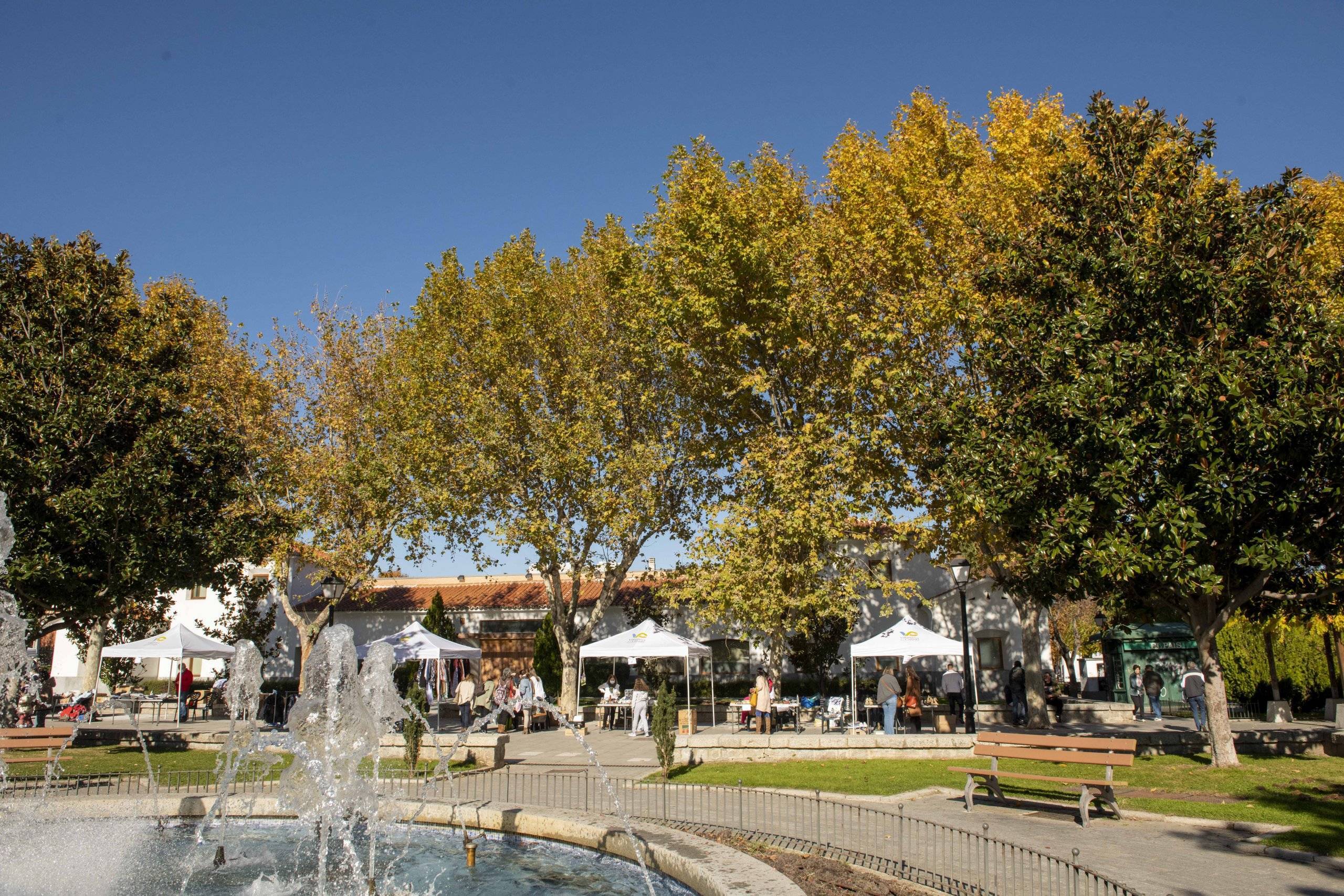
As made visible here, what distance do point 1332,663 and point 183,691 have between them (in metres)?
32.8

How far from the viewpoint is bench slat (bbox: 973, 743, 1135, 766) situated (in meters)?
10.5

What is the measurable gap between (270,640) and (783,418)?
993 inches

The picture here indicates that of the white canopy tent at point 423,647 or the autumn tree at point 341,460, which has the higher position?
the autumn tree at point 341,460

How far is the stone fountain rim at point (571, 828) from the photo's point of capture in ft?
21.5

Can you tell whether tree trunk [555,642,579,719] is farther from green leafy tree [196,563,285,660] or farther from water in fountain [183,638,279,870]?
green leafy tree [196,563,285,660]

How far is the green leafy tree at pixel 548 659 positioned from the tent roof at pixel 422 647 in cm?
840

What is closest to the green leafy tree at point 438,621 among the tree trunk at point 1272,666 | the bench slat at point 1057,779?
the bench slat at point 1057,779

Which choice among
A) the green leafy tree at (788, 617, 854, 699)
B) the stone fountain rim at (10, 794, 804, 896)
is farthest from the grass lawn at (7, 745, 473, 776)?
the green leafy tree at (788, 617, 854, 699)

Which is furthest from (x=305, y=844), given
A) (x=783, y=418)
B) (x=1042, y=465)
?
(x=783, y=418)

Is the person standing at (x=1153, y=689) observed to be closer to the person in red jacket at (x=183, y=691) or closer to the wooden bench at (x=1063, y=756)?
the wooden bench at (x=1063, y=756)

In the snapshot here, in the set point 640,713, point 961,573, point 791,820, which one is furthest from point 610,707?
point 791,820

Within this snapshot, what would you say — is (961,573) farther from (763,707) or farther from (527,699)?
(527,699)

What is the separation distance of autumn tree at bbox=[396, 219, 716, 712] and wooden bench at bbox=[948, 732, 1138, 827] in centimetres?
1224

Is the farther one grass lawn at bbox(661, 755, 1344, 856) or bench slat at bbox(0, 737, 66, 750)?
bench slat at bbox(0, 737, 66, 750)
